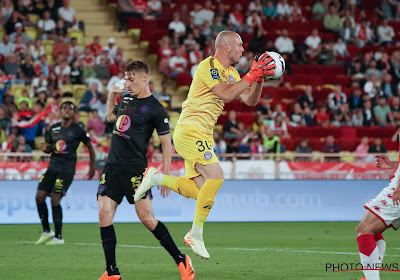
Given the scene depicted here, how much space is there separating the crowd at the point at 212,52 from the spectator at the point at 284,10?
1.4 inches

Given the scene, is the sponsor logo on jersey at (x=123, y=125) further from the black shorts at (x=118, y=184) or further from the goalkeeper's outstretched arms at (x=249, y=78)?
the goalkeeper's outstretched arms at (x=249, y=78)

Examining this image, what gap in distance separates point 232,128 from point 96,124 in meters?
3.76

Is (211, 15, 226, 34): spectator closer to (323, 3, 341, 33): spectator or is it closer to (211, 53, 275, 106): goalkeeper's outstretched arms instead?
(323, 3, 341, 33): spectator

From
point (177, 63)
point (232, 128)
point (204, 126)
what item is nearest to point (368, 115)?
point (232, 128)

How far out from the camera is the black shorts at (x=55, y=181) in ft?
47.0

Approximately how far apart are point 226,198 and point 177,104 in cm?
659

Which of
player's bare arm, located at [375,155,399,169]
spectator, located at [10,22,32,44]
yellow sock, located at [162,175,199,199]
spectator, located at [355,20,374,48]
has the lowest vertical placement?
yellow sock, located at [162,175,199,199]

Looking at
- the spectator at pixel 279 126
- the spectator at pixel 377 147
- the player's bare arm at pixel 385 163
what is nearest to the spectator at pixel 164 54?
the spectator at pixel 279 126

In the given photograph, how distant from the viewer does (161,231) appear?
9.14 meters

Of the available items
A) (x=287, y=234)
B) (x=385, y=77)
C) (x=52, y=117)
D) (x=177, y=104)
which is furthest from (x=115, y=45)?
(x=287, y=234)

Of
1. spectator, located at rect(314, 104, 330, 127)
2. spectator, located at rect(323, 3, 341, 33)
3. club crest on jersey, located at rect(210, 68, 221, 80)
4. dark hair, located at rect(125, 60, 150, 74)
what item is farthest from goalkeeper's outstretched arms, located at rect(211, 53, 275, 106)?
spectator, located at rect(323, 3, 341, 33)

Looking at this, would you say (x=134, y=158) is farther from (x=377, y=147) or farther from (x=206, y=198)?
(x=377, y=147)

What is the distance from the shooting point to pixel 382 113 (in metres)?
26.0

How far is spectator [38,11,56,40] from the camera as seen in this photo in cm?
2500
